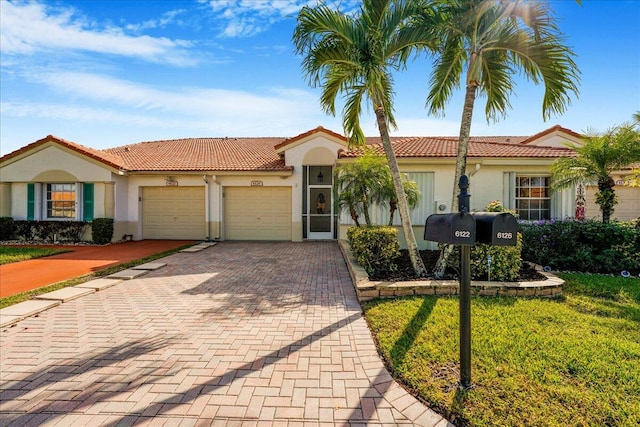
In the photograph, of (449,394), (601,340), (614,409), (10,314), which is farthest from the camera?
(10,314)

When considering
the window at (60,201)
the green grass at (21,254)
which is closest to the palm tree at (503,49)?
the green grass at (21,254)

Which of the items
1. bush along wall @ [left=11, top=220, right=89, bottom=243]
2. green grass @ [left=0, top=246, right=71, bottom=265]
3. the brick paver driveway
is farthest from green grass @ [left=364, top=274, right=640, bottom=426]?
bush along wall @ [left=11, top=220, right=89, bottom=243]

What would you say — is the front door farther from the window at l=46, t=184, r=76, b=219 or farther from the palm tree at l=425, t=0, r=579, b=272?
the window at l=46, t=184, r=76, b=219

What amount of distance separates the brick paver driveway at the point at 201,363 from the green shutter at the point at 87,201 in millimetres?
10957

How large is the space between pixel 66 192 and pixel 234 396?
58.1 feet

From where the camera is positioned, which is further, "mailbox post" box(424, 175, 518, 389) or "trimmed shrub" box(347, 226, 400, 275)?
"trimmed shrub" box(347, 226, 400, 275)

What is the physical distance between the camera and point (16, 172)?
15.8 m

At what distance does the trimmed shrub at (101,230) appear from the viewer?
49.5ft

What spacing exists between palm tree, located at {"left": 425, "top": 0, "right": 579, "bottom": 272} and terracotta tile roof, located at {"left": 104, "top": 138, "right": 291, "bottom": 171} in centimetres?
970

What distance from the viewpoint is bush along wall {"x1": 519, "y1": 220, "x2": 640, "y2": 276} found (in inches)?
347

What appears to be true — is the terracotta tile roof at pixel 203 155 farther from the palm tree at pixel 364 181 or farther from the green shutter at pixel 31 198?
the palm tree at pixel 364 181

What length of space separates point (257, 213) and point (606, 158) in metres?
14.0

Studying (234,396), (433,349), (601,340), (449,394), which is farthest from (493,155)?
(234,396)

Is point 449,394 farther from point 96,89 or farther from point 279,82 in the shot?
point 96,89
